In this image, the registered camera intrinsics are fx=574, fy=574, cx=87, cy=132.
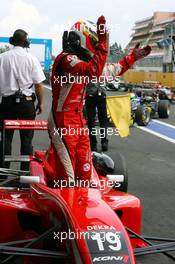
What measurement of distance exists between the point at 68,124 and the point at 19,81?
2.27 metres

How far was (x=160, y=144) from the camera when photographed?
11547mm

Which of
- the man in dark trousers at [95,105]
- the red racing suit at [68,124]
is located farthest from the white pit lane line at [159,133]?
the red racing suit at [68,124]

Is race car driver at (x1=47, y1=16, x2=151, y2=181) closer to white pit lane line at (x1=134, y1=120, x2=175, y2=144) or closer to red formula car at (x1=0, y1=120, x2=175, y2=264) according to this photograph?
red formula car at (x1=0, y1=120, x2=175, y2=264)

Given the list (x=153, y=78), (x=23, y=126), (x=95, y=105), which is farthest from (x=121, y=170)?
(x=153, y=78)

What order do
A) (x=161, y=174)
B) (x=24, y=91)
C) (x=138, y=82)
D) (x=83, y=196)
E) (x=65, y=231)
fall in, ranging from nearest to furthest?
(x=65, y=231) < (x=83, y=196) < (x=24, y=91) < (x=161, y=174) < (x=138, y=82)

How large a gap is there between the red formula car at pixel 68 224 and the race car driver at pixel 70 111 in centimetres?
12

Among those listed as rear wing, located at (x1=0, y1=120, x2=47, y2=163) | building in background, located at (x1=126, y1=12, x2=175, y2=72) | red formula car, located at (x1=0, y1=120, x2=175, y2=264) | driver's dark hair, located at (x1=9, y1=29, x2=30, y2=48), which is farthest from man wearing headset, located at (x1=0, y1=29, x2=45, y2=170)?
building in background, located at (x1=126, y1=12, x2=175, y2=72)

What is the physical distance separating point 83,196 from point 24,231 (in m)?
0.63

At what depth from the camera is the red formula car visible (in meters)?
3.25

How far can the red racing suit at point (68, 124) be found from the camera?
448cm

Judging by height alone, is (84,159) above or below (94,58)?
below

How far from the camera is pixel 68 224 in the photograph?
11.2 feet

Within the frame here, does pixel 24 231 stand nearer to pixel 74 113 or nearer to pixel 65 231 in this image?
pixel 65 231

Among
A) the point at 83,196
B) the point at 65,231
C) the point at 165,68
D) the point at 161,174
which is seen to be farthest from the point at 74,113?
the point at 165,68
